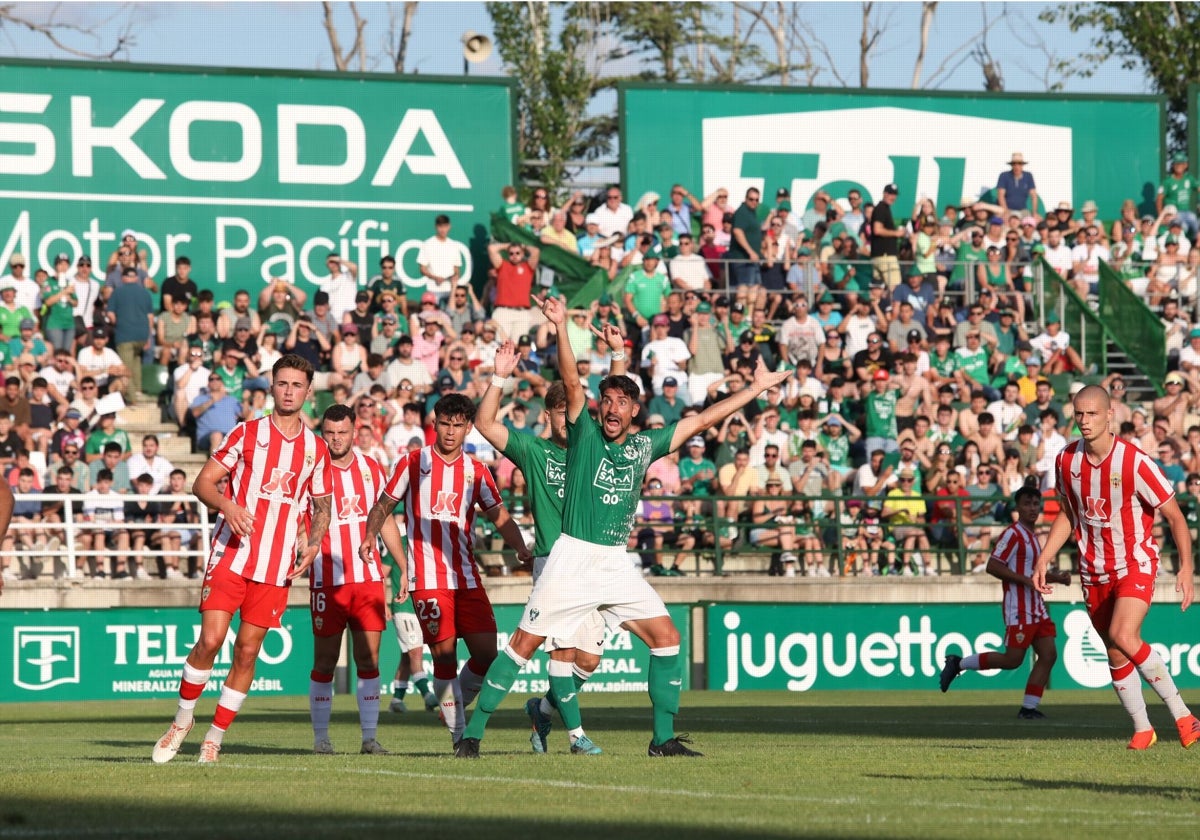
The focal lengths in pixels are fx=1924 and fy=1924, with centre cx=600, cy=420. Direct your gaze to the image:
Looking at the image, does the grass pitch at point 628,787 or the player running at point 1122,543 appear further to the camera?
the player running at point 1122,543

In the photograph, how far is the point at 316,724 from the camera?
1262 centimetres

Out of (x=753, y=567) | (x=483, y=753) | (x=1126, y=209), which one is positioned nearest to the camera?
(x=483, y=753)

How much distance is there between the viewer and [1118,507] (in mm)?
12383

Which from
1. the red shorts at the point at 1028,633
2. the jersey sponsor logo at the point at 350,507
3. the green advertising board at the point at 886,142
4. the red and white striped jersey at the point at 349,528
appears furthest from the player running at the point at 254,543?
the green advertising board at the point at 886,142

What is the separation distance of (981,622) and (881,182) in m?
12.9

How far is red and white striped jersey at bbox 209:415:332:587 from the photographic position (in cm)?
1109

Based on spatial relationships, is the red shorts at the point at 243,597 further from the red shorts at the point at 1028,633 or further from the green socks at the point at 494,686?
the red shorts at the point at 1028,633

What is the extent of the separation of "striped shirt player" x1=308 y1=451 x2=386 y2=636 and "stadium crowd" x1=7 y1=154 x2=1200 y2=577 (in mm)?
10402

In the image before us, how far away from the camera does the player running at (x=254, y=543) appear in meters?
11.0

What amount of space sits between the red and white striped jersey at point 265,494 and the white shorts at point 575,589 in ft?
4.89

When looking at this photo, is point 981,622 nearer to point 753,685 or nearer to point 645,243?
point 753,685

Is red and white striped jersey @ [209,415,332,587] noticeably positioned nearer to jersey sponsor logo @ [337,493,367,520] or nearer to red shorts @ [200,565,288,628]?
red shorts @ [200,565,288,628]

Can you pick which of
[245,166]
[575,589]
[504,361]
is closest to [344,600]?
[575,589]

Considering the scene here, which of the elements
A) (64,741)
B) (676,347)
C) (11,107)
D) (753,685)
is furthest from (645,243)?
(64,741)
